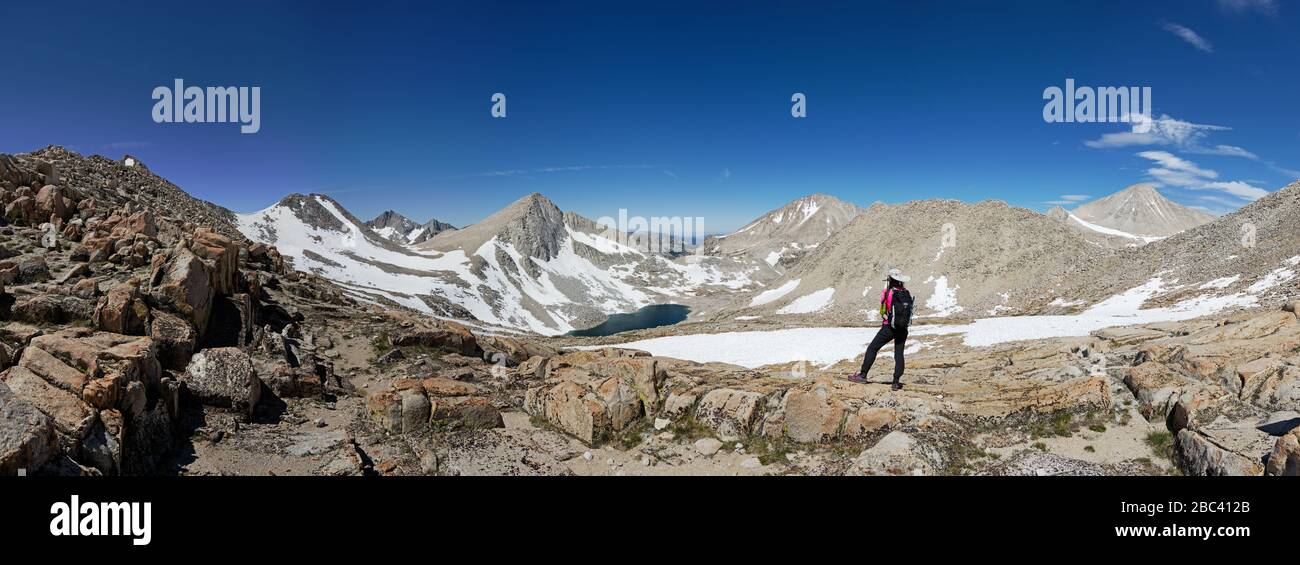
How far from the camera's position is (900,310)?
477 inches

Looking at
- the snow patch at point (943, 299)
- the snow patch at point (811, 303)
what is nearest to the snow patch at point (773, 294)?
the snow patch at point (811, 303)

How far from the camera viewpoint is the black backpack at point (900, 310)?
39.6ft

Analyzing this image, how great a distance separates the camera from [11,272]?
45.8ft

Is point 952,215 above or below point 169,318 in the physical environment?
above

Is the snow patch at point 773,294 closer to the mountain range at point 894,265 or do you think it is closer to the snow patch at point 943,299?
the mountain range at point 894,265

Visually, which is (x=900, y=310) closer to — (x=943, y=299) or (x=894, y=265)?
(x=943, y=299)

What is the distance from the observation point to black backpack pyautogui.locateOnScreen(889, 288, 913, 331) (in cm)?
1207

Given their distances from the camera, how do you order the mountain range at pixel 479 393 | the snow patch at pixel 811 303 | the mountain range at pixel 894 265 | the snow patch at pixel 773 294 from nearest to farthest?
1. the mountain range at pixel 479 393
2. the mountain range at pixel 894 265
3. the snow patch at pixel 811 303
4. the snow patch at pixel 773 294

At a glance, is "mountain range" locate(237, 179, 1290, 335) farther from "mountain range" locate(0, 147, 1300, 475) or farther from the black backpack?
the black backpack

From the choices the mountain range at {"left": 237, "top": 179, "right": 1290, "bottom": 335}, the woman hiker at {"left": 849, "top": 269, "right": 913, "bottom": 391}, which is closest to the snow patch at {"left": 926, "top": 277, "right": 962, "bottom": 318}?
the mountain range at {"left": 237, "top": 179, "right": 1290, "bottom": 335}
